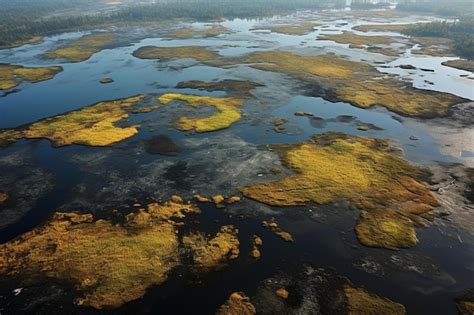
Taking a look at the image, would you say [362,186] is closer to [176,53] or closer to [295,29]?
[176,53]

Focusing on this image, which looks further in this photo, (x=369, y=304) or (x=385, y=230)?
(x=385, y=230)

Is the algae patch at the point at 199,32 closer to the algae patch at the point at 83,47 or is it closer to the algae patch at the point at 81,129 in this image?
the algae patch at the point at 83,47

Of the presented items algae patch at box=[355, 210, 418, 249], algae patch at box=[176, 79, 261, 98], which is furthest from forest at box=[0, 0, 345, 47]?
algae patch at box=[355, 210, 418, 249]

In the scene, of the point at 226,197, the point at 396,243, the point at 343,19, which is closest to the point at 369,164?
the point at 396,243

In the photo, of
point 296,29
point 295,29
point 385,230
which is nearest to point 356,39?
point 296,29

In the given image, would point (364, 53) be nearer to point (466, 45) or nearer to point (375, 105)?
point (466, 45)

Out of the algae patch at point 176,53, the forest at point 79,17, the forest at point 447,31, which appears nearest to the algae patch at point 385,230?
the algae patch at point 176,53
